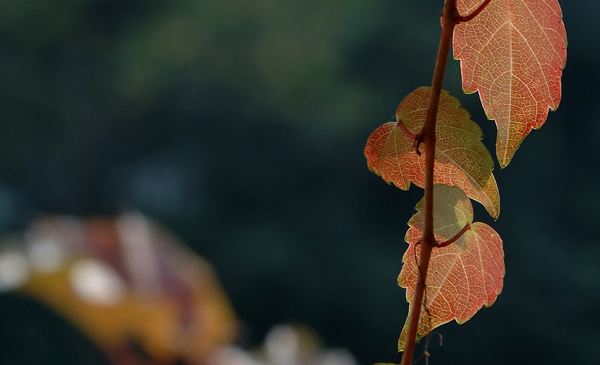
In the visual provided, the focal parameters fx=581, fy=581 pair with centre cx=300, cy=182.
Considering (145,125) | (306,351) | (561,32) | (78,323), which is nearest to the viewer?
(561,32)

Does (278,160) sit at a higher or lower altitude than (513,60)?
higher

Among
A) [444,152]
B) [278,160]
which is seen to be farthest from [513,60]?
[278,160]

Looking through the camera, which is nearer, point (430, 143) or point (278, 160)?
point (430, 143)

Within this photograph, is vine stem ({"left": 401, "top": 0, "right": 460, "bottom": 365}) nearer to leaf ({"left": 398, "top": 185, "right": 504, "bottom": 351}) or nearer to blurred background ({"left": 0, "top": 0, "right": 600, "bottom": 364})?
leaf ({"left": 398, "top": 185, "right": 504, "bottom": 351})

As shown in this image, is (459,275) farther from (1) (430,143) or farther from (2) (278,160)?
(2) (278,160)

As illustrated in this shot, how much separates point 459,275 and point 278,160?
2.05 m

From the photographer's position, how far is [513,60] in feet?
0.60

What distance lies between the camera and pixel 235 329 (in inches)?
85.7

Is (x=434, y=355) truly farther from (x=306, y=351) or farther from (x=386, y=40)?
(x=386, y=40)

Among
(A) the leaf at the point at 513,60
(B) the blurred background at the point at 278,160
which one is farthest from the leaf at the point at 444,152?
(B) the blurred background at the point at 278,160

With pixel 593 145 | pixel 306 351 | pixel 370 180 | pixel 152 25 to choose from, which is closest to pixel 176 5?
pixel 152 25

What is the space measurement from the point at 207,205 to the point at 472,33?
214 centimetres

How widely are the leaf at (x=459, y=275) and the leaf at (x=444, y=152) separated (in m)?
0.01

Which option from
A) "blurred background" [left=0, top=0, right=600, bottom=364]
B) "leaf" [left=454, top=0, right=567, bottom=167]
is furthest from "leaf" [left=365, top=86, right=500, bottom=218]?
"blurred background" [left=0, top=0, right=600, bottom=364]
